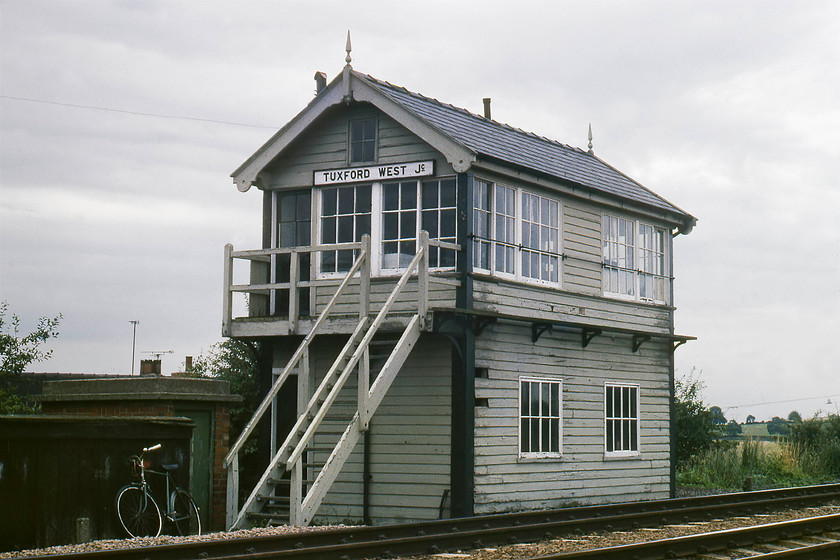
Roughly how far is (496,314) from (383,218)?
245 centimetres

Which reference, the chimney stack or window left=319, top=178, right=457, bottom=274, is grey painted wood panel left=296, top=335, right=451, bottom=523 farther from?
the chimney stack

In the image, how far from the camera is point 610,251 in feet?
63.3

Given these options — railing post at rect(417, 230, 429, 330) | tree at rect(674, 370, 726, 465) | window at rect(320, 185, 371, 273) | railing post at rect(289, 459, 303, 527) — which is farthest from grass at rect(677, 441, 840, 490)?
railing post at rect(289, 459, 303, 527)

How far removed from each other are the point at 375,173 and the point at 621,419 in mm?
6819

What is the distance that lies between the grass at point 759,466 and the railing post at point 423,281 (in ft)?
42.3

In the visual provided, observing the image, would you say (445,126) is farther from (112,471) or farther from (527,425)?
(112,471)

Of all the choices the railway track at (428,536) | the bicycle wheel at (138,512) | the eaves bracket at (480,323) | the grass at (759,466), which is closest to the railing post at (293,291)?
the eaves bracket at (480,323)

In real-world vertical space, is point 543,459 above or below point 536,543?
above

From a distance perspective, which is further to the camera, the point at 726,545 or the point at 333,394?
the point at 333,394

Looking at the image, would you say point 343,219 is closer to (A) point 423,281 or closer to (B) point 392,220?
(B) point 392,220

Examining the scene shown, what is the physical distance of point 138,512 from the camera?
36.9ft

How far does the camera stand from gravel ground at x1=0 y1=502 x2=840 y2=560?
10.1 meters

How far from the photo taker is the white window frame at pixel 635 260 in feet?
62.9

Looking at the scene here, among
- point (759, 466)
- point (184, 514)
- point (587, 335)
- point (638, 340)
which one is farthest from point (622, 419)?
point (184, 514)
